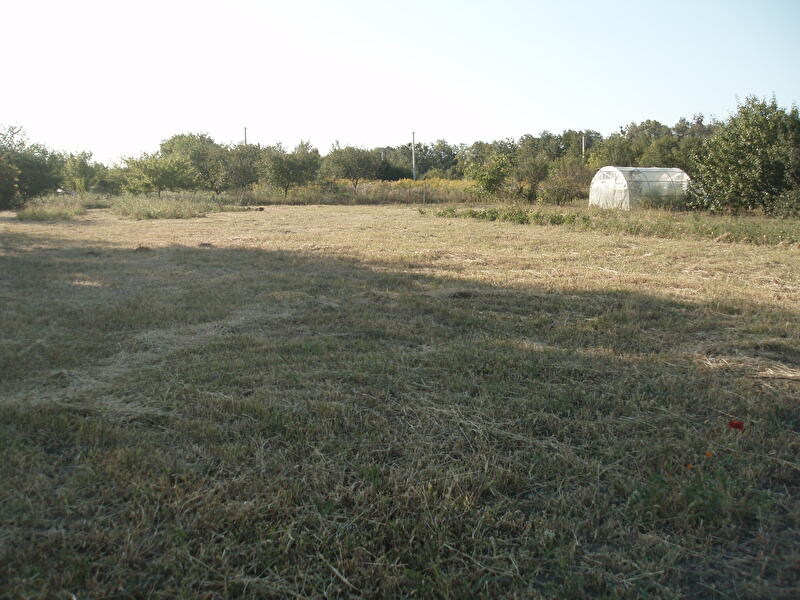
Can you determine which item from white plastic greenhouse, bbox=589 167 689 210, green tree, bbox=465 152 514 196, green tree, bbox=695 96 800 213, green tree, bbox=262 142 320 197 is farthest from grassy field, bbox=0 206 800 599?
green tree, bbox=262 142 320 197

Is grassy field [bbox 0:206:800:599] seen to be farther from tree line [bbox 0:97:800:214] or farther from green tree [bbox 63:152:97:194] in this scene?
green tree [bbox 63:152:97:194]

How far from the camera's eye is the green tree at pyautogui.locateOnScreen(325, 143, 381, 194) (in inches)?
1592

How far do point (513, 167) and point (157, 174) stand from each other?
64.3 ft

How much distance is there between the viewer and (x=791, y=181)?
17.5 meters

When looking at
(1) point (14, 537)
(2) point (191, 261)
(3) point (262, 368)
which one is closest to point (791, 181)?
(2) point (191, 261)

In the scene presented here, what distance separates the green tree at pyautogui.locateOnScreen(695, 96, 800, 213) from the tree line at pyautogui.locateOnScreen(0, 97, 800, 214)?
0.11 feet

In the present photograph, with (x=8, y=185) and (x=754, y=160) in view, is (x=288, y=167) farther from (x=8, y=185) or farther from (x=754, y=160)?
(x=754, y=160)

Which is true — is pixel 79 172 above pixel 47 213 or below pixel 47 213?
above

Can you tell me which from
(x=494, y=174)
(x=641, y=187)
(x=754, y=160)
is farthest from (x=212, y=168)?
(x=754, y=160)

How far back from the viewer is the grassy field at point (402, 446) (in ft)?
6.84

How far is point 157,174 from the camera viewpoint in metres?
30.7

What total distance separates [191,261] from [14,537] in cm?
826

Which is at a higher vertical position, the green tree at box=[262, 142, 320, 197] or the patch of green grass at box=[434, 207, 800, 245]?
the green tree at box=[262, 142, 320, 197]

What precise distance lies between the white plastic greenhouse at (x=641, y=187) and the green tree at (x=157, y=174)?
23.0 m
